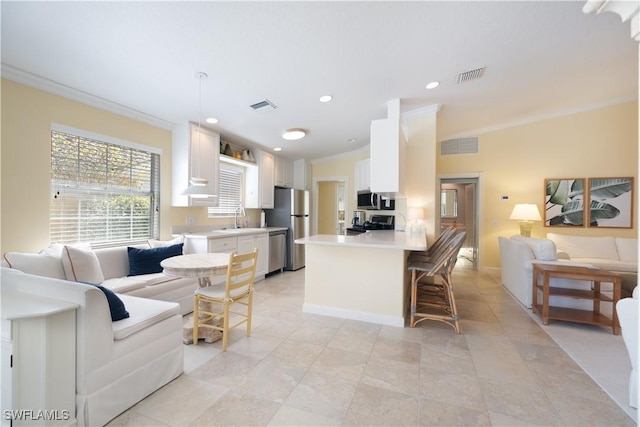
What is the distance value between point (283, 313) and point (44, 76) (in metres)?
3.35

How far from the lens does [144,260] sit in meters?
3.06

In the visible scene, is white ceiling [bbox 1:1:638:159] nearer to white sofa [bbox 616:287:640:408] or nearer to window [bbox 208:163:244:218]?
window [bbox 208:163:244:218]

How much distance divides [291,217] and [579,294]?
14.4 feet

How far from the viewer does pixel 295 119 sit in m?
3.84

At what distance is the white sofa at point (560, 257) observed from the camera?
10.6 ft

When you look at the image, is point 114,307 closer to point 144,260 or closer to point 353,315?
point 144,260

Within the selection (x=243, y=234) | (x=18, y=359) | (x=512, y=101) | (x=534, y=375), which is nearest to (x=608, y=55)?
(x=512, y=101)

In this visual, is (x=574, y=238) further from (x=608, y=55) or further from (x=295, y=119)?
(x=295, y=119)

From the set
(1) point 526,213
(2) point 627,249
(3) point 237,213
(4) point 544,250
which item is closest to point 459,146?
(1) point 526,213

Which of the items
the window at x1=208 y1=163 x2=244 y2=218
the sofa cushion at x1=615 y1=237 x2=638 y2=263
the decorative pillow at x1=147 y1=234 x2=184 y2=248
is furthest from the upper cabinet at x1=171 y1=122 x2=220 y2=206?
the sofa cushion at x1=615 y1=237 x2=638 y2=263

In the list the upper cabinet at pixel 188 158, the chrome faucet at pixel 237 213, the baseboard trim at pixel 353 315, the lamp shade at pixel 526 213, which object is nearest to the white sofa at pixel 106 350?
the baseboard trim at pixel 353 315

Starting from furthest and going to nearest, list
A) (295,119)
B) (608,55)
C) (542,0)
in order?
(295,119) < (608,55) < (542,0)

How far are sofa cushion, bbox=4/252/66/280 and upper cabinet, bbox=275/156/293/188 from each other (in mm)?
3734

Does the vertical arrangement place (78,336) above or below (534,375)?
above
